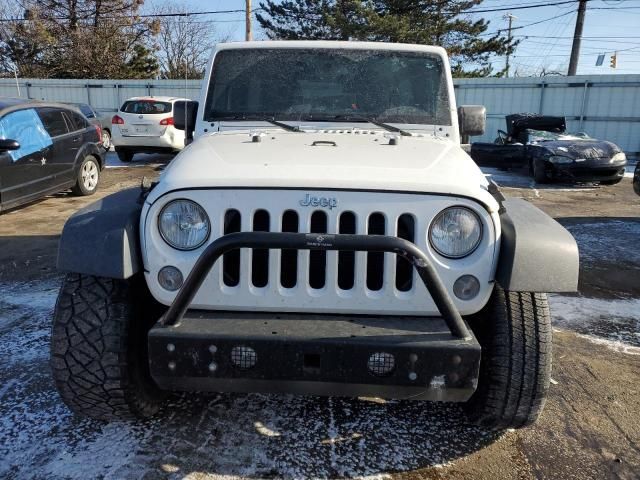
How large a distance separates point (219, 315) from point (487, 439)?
149 cm

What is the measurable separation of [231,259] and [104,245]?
1.73ft

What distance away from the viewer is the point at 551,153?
36.9 ft

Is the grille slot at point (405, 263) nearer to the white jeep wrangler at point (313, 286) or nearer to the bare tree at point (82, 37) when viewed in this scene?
the white jeep wrangler at point (313, 286)

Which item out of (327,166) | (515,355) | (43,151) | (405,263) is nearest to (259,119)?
(327,166)

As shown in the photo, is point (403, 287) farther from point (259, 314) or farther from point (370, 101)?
point (370, 101)

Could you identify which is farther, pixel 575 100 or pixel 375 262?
pixel 575 100

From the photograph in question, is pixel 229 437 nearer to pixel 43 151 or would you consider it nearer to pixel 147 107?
pixel 43 151

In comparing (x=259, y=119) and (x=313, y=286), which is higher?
(x=259, y=119)

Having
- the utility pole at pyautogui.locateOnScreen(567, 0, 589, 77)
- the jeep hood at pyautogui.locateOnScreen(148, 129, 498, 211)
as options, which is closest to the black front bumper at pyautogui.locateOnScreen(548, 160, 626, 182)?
the jeep hood at pyautogui.locateOnScreen(148, 129, 498, 211)

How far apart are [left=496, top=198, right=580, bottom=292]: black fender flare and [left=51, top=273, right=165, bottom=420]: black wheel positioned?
1649 mm

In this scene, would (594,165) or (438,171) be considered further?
(594,165)

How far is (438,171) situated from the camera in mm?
2529

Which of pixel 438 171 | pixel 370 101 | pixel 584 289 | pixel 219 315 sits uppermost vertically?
pixel 370 101

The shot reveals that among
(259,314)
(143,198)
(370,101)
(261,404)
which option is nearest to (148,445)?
(261,404)
